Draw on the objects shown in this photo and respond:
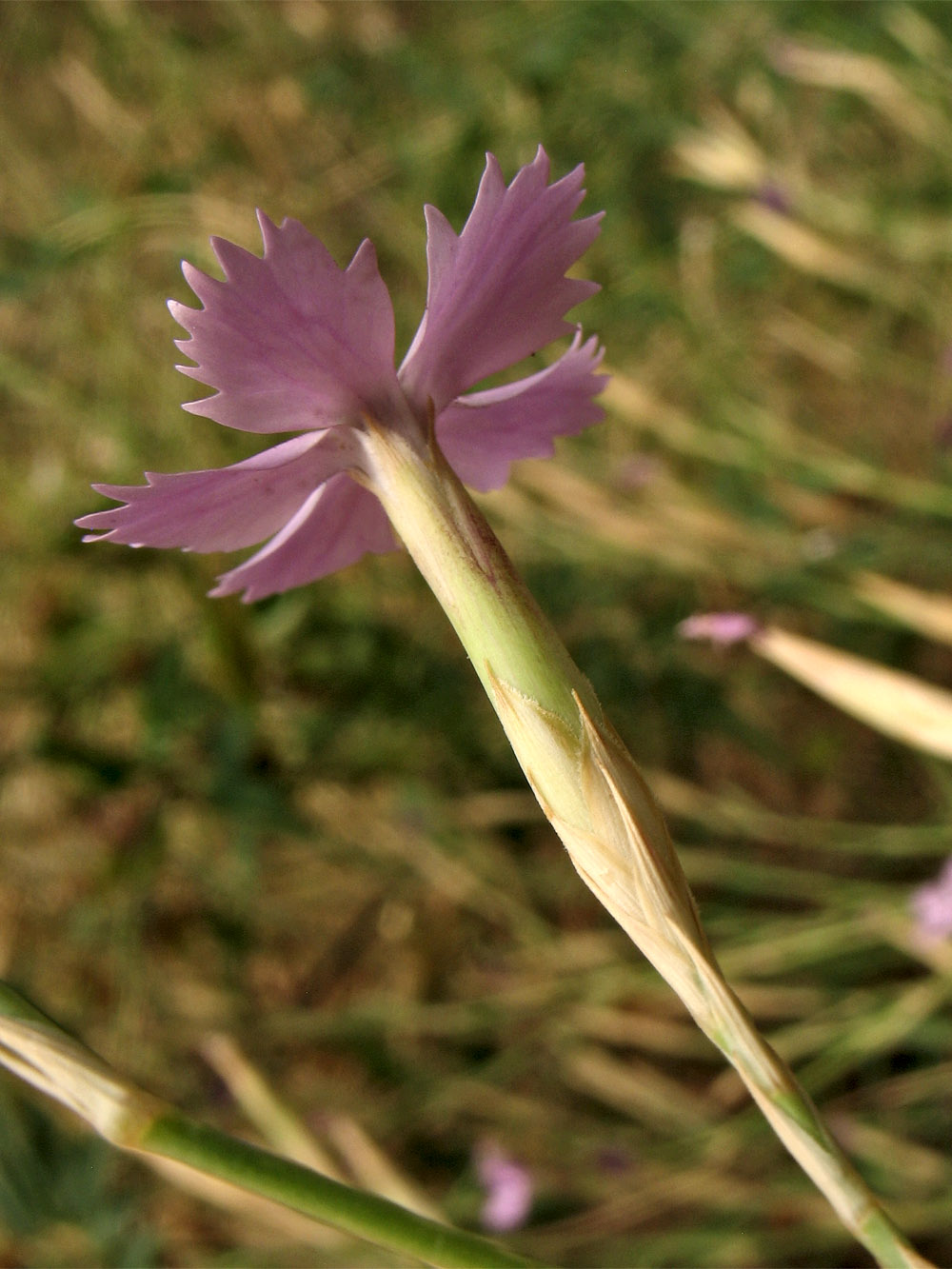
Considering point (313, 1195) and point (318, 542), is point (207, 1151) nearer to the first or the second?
point (313, 1195)

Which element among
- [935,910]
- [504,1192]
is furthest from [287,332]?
[504,1192]

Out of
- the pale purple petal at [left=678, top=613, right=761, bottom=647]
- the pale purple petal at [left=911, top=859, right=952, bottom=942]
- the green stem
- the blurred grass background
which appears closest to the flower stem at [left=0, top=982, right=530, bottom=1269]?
the green stem

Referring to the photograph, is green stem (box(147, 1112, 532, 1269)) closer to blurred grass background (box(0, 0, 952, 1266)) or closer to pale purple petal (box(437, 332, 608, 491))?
pale purple petal (box(437, 332, 608, 491))

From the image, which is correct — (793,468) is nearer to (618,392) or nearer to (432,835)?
(618,392)

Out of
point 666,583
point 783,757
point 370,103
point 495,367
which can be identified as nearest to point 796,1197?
point 783,757

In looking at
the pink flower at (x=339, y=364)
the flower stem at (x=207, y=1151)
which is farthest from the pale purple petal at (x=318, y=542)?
the flower stem at (x=207, y=1151)

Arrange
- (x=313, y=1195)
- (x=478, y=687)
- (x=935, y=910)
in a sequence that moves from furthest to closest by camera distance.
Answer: (x=478, y=687) → (x=935, y=910) → (x=313, y=1195)

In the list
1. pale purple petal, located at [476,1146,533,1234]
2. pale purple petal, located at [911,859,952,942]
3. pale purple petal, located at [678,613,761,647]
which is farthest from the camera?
pale purple petal, located at [476,1146,533,1234]
